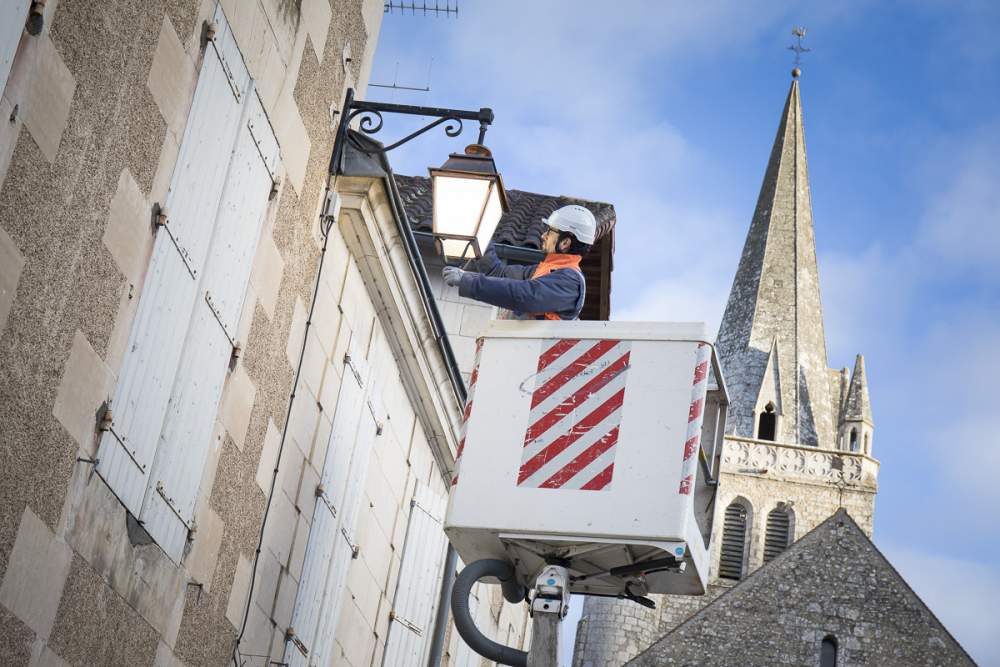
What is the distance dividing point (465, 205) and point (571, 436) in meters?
1.87

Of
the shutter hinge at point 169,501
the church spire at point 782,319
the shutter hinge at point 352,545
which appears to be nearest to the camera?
the shutter hinge at point 169,501

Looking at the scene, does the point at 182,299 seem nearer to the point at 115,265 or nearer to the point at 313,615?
the point at 115,265

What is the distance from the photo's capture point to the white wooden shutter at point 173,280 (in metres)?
5.27

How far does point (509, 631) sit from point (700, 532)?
8.36m

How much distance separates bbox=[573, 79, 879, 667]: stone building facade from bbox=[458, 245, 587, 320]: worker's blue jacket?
3719cm

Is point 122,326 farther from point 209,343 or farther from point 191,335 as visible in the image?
point 209,343

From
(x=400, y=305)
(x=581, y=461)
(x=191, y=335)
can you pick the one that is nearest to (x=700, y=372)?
(x=581, y=461)

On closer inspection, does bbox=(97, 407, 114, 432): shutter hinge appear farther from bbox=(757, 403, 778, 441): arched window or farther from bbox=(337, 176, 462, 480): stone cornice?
bbox=(757, 403, 778, 441): arched window

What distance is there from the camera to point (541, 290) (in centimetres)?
686

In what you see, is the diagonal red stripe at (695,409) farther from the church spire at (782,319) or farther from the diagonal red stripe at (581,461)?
the church spire at (782,319)

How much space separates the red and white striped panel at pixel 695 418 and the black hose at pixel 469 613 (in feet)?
3.24

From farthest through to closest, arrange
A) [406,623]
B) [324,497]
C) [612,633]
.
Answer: [612,633] < [406,623] < [324,497]

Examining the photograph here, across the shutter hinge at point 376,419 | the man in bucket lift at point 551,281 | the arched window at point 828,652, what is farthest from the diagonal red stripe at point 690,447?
the arched window at point 828,652

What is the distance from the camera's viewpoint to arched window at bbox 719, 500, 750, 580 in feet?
156
